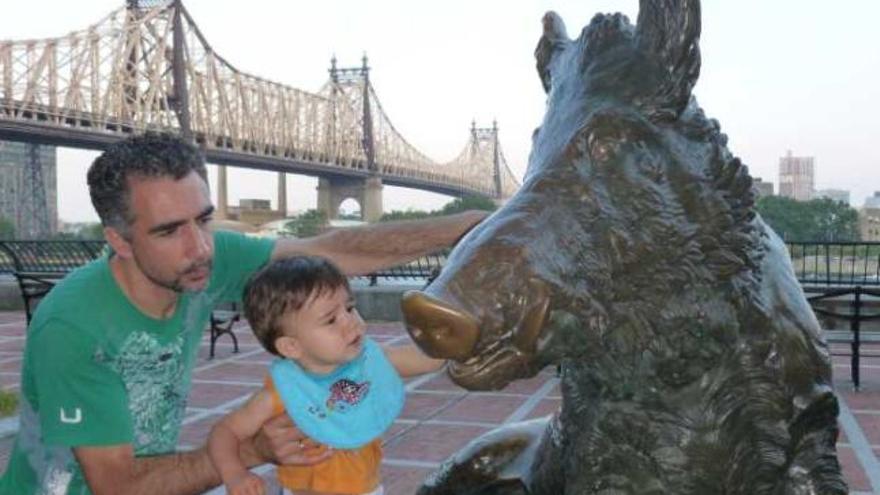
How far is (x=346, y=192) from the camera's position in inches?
1975

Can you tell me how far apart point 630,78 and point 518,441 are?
0.71 m

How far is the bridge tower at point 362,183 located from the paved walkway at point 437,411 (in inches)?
1399

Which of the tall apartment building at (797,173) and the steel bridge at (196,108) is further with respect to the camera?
the tall apartment building at (797,173)

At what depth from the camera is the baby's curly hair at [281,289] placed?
6.05ft

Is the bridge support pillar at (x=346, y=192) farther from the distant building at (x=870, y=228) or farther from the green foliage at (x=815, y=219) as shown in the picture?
the green foliage at (x=815, y=219)

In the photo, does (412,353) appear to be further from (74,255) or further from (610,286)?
(74,255)

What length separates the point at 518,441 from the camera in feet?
5.27

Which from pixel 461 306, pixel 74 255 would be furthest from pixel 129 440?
pixel 74 255

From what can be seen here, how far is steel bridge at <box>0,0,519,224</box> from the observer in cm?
3372

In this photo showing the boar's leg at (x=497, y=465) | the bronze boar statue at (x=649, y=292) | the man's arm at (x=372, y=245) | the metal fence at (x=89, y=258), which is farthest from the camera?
the metal fence at (x=89, y=258)

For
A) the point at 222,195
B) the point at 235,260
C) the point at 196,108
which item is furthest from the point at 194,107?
the point at 235,260

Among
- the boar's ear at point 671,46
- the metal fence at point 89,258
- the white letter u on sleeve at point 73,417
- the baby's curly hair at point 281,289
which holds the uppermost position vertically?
the boar's ear at point 671,46

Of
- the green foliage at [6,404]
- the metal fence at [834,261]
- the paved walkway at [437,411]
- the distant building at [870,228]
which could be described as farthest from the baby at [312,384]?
the distant building at [870,228]

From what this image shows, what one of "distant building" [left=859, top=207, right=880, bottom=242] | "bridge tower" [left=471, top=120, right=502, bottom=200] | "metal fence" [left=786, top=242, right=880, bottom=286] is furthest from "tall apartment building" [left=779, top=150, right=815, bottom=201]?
"metal fence" [left=786, top=242, right=880, bottom=286]
